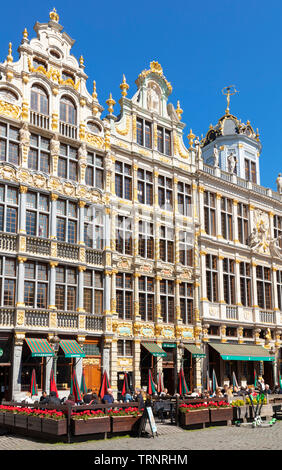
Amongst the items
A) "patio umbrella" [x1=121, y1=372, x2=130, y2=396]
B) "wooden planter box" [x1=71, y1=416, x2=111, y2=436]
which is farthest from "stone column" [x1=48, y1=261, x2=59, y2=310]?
"wooden planter box" [x1=71, y1=416, x2=111, y2=436]

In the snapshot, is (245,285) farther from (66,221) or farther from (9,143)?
(9,143)

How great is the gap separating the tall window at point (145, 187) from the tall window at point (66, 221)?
5.38 metres

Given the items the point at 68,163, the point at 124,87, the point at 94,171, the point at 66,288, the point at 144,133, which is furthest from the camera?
the point at 144,133

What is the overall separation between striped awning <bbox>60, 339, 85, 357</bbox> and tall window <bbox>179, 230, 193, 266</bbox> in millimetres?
10249

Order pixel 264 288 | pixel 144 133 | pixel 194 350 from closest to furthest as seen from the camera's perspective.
Answer: pixel 194 350 < pixel 144 133 < pixel 264 288

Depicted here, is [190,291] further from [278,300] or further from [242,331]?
[278,300]

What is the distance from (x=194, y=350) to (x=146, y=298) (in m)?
4.68

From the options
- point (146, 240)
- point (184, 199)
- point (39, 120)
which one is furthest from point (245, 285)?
point (39, 120)

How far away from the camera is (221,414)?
72.9 ft

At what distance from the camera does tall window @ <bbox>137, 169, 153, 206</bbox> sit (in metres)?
35.5

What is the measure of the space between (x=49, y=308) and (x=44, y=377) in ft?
11.6

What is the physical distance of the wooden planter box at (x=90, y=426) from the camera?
17188 mm

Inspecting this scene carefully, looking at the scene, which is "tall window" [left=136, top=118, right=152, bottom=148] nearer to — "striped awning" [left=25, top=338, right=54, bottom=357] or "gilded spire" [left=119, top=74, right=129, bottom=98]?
"gilded spire" [left=119, top=74, right=129, bottom=98]

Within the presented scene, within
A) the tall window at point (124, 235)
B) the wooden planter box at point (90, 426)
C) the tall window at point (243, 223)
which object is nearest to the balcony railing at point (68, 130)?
the tall window at point (124, 235)
